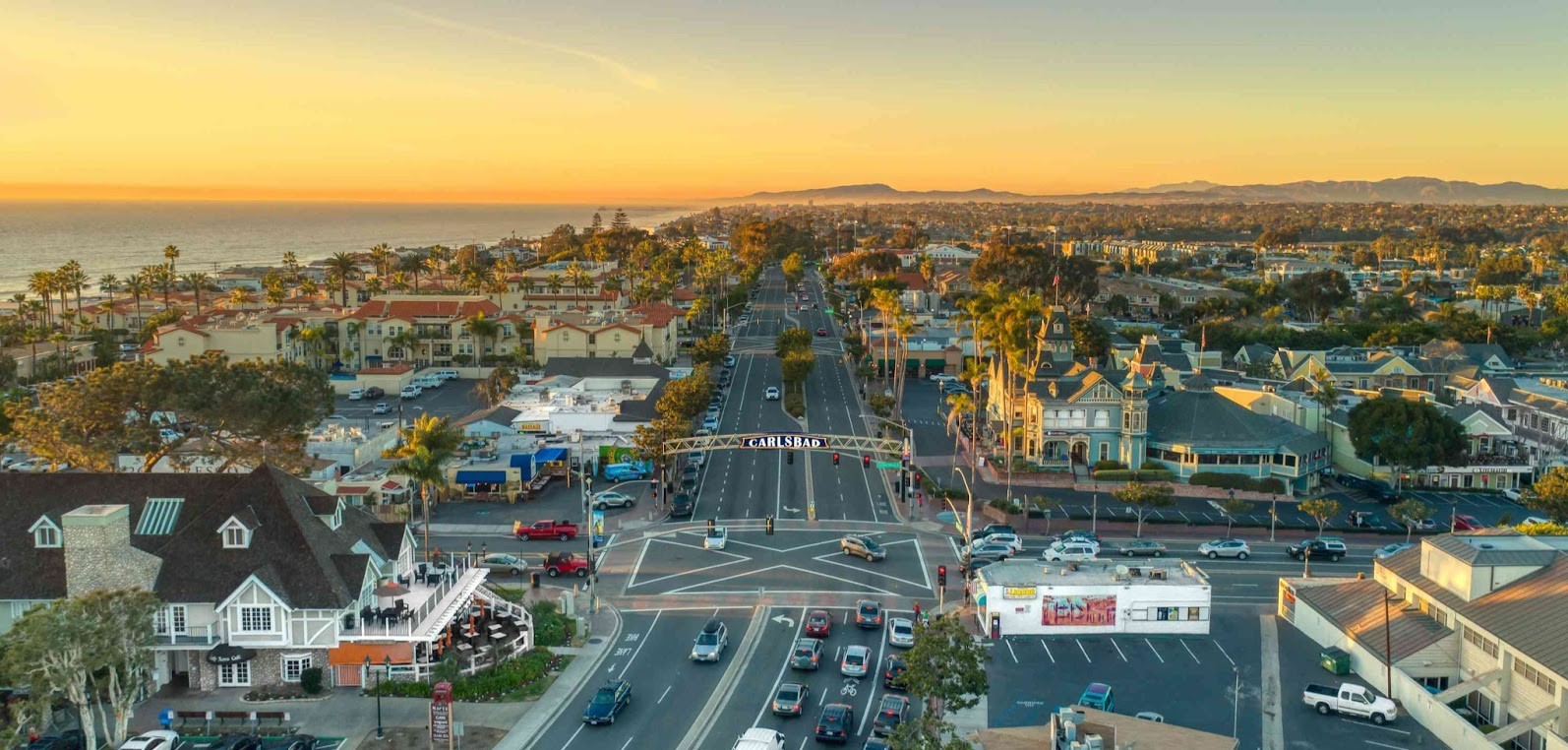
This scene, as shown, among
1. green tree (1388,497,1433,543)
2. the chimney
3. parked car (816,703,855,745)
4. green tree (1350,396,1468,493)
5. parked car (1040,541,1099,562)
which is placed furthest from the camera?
green tree (1350,396,1468,493)

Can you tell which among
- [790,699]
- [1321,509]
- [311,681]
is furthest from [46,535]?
[1321,509]

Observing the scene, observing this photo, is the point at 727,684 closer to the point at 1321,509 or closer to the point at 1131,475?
the point at 1321,509

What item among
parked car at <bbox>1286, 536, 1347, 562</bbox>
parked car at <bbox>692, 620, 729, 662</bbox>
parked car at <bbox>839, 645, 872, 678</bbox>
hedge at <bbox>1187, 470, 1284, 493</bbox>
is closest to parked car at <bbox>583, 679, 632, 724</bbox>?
parked car at <bbox>692, 620, 729, 662</bbox>

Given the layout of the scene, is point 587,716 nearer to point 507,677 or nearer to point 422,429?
point 507,677

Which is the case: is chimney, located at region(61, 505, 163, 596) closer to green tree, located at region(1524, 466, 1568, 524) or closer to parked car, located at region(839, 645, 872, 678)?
parked car, located at region(839, 645, 872, 678)

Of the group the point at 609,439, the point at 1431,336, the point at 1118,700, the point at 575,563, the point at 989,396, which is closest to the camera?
the point at 1118,700

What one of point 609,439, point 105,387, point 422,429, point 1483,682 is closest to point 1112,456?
point 609,439

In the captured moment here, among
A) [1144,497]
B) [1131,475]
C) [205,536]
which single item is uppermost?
[205,536]
